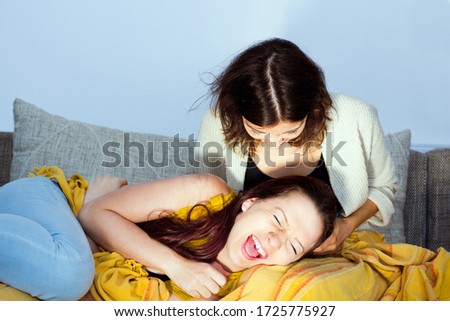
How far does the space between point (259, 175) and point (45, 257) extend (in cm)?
44

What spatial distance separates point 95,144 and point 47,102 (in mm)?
232

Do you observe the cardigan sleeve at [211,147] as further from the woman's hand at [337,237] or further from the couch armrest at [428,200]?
the couch armrest at [428,200]

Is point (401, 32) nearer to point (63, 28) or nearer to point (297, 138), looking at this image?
point (297, 138)

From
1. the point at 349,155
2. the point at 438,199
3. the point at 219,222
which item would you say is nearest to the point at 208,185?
the point at 219,222

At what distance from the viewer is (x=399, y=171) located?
146 centimetres

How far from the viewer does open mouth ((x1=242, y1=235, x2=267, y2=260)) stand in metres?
1.04

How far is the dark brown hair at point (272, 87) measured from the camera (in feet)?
3.47

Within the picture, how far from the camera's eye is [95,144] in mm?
1447

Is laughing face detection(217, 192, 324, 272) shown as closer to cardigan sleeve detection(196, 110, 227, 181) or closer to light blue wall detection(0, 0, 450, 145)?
cardigan sleeve detection(196, 110, 227, 181)

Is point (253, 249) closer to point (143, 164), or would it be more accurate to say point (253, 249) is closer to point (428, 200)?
point (143, 164)

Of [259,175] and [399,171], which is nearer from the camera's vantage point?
[259,175]

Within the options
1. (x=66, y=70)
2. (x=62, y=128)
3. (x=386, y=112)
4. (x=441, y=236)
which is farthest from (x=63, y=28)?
(x=441, y=236)

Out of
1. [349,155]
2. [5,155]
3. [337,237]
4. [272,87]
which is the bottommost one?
[5,155]

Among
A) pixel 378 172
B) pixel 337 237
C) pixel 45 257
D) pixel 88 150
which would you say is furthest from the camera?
pixel 88 150
